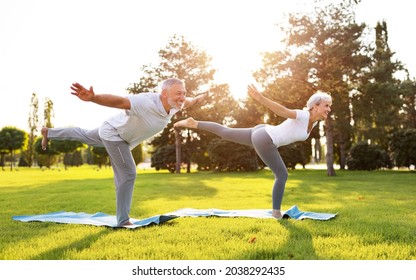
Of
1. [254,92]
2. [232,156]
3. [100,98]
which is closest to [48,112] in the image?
[232,156]

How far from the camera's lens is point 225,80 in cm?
2992

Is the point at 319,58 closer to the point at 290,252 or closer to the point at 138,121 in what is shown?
the point at 138,121

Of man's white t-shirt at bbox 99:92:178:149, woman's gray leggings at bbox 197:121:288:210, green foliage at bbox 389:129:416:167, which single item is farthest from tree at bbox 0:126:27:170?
woman's gray leggings at bbox 197:121:288:210

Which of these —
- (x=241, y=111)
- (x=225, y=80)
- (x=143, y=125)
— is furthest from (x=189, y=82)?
(x=143, y=125)

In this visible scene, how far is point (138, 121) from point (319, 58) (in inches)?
647

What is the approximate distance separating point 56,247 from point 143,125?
5.78ft

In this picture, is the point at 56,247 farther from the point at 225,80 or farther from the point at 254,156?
the point at 225,80

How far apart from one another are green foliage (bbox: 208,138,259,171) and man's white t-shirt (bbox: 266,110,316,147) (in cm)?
2070

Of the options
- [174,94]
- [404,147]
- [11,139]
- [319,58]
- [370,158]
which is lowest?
[370,158]

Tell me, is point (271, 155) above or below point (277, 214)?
above

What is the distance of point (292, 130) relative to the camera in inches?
218

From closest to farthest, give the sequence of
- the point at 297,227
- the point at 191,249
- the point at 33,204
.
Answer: the point at 191,249, the point at 297,227, the point at 33,204

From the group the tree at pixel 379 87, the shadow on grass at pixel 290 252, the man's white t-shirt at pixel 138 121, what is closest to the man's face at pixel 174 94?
the man's white t-shirt at pixel 138 121

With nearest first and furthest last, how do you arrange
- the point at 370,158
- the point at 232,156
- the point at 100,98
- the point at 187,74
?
the point at 100,98
the point at 370,158
the point at 232,156
the point at 187,74
